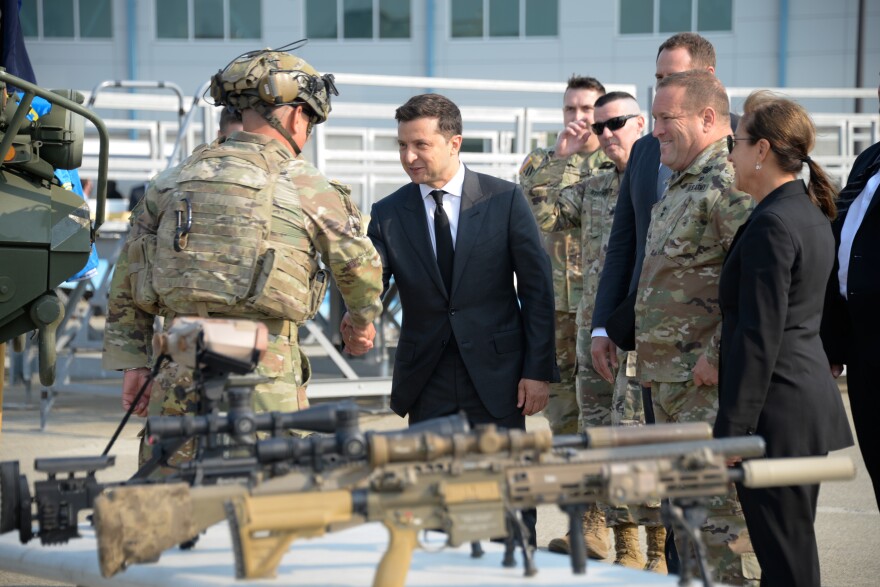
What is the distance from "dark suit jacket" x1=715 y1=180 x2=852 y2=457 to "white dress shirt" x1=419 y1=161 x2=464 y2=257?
4.83 feet

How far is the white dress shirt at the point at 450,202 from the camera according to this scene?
16.8 feet

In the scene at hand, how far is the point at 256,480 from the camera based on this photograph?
9.00 ft

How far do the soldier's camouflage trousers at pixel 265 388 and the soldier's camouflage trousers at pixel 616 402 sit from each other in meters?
1.54

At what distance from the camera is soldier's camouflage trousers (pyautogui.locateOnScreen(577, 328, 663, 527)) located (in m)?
5.25

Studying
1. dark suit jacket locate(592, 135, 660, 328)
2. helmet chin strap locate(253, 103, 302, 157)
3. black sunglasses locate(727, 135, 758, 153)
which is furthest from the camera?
dark suit jacket locate(592, 135, 660, 328)

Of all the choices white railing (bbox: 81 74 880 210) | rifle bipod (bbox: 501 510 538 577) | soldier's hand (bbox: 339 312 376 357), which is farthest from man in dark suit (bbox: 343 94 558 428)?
white railing (bbox: 81 74 880 210)

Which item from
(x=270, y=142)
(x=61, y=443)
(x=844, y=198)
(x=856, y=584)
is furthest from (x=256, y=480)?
(x=61, y=443)

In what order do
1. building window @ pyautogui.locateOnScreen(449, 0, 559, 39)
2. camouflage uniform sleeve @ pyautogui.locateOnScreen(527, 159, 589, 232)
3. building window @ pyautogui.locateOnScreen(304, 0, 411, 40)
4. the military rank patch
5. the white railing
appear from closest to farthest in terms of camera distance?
camouflage uniform sleeve @ pyautogui.locateOnScreen(527, 159, 589, 232)
the military rank patch
the white railing
building window @ pyautogui.locateOnScreen(449, 0, 559, 39)
building window @ pyautogui.locateOnScreen(304, 0, 411, 40)

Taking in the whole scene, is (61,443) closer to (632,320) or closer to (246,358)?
(632,320)

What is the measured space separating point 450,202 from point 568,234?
243 centimetres

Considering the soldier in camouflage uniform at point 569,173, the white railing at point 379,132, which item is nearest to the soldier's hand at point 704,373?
the soldier in camouflage uniform at point 569,173

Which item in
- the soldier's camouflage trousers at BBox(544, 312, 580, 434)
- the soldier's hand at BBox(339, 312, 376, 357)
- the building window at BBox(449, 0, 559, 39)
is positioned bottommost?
the soldier's camouflage trousers at BBox(544, 312, 580, 434)

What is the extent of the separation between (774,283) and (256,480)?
1.91 meters

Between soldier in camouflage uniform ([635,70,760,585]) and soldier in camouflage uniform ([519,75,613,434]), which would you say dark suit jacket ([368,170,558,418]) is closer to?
soldier in camouflage uniform ([635,70,760,585])
